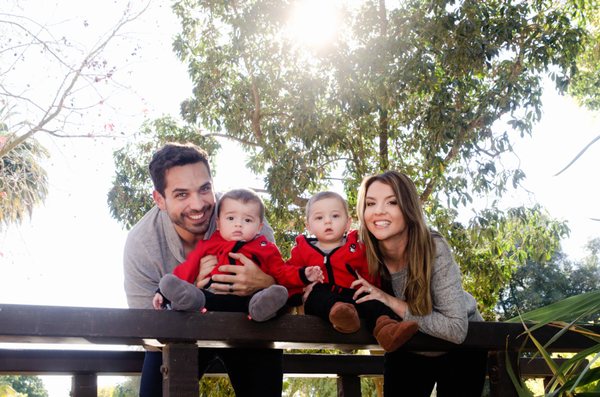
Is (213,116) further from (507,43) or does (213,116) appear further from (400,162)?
(507,43)

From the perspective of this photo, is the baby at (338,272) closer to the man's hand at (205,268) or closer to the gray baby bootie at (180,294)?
the man's hand at (205,268)

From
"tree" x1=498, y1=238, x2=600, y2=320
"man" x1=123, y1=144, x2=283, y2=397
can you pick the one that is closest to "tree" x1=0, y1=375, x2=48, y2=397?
"tree" x1=498, y1=238, x2=600, y2=320

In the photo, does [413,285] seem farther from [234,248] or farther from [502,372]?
[234,248]

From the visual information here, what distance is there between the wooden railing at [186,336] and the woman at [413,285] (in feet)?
0.28

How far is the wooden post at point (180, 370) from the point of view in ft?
7.05

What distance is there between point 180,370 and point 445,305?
2.89ft

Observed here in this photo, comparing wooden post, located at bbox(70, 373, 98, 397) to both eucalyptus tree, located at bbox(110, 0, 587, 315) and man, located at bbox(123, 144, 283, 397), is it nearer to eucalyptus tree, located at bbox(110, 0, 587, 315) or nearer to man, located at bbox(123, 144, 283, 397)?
man, located at bbox(123, 144, 283, 397)

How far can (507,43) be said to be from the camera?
8.59 m

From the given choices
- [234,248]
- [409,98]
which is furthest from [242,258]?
[409,98]

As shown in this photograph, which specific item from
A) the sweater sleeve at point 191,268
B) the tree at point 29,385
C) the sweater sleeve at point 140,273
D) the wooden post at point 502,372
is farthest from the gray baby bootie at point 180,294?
the tree at point 29,385

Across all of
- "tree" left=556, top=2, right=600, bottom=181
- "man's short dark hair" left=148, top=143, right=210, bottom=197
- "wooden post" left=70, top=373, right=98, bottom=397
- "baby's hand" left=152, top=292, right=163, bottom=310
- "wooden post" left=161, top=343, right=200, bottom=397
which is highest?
"tree" left=556, top=2, right=600, bottom=181

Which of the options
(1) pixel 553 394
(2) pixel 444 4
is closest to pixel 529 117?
(2) pixel 444 4

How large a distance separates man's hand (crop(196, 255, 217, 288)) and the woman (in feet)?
1.53

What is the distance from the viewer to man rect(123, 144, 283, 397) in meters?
→ 2.67
